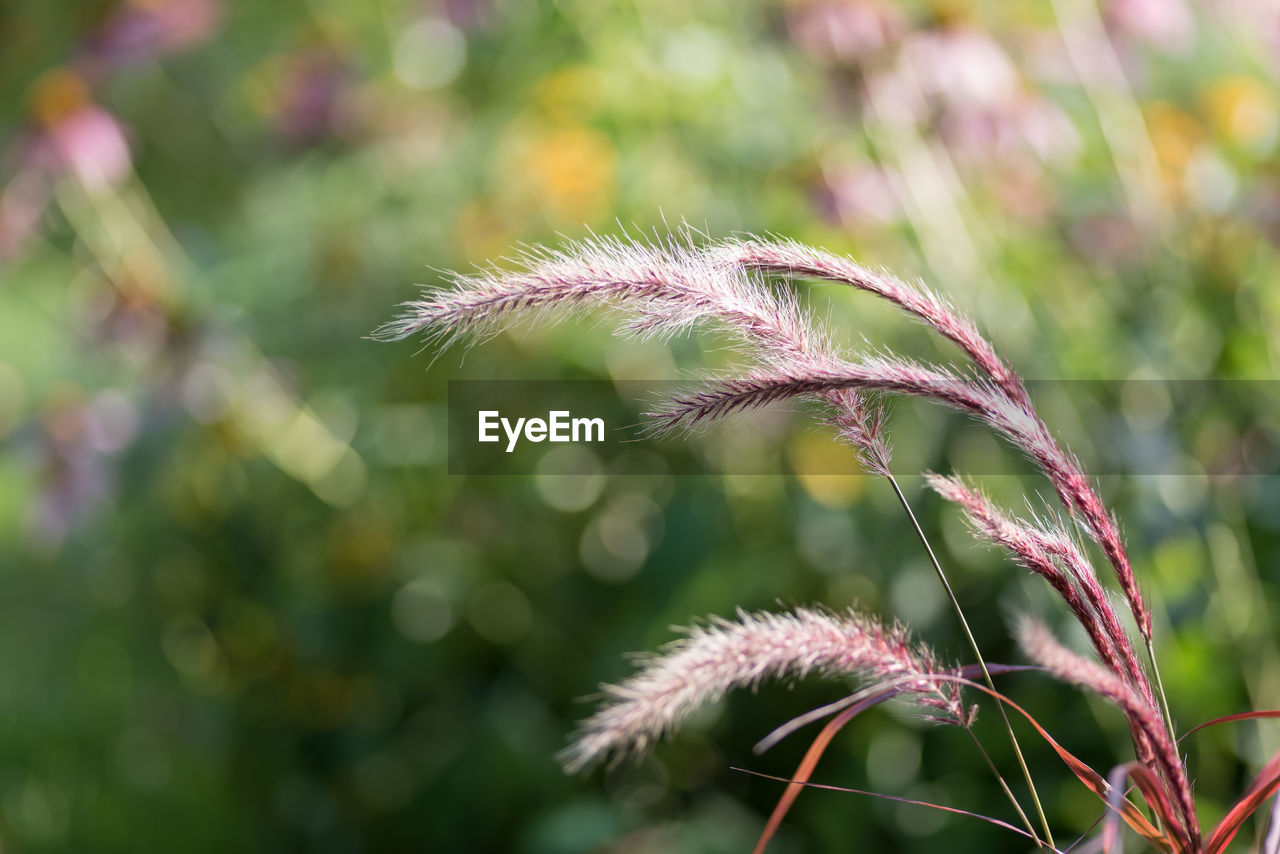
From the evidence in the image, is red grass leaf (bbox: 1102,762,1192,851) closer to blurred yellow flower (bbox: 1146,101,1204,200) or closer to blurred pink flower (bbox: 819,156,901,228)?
blurred pink flower (bbox: 819,156,901,228)

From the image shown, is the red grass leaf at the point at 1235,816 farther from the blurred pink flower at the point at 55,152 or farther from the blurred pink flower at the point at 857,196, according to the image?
the blurred pink flower at the point at 55,152

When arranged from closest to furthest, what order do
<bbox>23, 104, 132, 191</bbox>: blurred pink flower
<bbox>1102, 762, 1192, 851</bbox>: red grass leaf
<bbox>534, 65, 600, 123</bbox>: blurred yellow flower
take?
<bbox>1102, 762, 1192, 851</bbox>: red grass leaf, <bbox>23, 104, 132, 191</bbox>: blurred pink flower, <bbox>534, 65, 600, 123</bbox>: blurred yellow flower

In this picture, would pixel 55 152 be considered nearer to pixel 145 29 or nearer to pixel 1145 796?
pixel 145 29

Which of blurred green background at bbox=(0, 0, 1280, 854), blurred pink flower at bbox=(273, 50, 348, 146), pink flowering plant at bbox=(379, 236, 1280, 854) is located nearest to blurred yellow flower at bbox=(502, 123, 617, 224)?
blurred green background at bbox=(0, 0, 1280, 854)

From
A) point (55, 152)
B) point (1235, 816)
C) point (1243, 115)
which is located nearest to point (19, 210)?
point (55, 152)

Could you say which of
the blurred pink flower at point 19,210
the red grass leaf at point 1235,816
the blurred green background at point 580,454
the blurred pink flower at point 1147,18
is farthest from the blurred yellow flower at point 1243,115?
the blurred pink flower at point 19,210

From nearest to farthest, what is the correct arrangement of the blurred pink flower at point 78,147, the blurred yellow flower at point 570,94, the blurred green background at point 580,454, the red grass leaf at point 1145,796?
1. the red grass leaf at point 1145,796
2. the blurred green background at point 580,454
3. the blurred pink flower at point 78,147
4. the blurred yellow flower at point 570,94

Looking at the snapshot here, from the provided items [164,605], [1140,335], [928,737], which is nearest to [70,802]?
[164,605]

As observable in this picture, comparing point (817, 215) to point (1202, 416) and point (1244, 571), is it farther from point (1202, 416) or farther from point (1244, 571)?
point (1244, 571)
